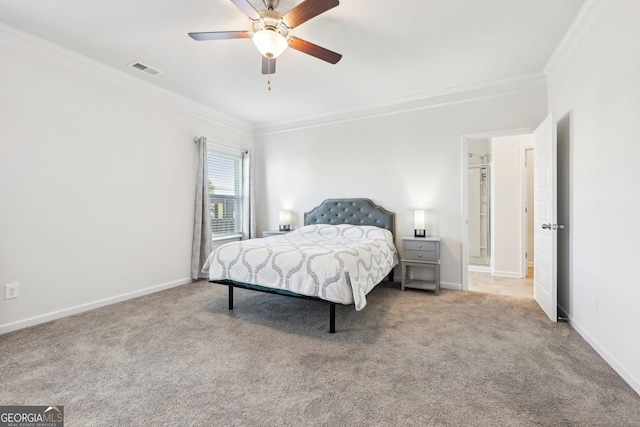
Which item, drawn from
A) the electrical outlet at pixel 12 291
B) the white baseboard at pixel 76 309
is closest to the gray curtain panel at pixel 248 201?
the white baseboard at pixel 76 309

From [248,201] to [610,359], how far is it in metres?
5.01

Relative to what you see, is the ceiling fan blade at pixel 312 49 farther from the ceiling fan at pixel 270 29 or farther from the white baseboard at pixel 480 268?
the white baseboard at pixel 480 268

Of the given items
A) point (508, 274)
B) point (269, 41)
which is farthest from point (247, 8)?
point (508, 274)

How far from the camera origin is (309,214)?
198 inches

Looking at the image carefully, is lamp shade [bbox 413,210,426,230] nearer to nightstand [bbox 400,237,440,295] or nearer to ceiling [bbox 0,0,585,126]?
nightstand [bbox 400,237,440,295]

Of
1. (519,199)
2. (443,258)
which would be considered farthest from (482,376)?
(519,199)

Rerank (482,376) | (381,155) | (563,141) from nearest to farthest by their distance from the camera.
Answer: (482,376)
(563,141)
(381,155)

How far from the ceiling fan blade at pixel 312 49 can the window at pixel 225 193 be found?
114 inches

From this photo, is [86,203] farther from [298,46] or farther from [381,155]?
[381,155]

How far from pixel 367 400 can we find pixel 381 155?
3.57m

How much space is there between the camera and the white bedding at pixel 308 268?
249cm

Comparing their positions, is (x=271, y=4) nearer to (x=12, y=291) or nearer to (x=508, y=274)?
(x=12, y=291)

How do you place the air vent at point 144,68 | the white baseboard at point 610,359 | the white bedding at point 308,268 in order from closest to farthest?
the white baseboard at point 610,359, the white bedding at point 308,268, the air vent at point 144,68

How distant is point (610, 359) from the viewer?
6.70 feet
